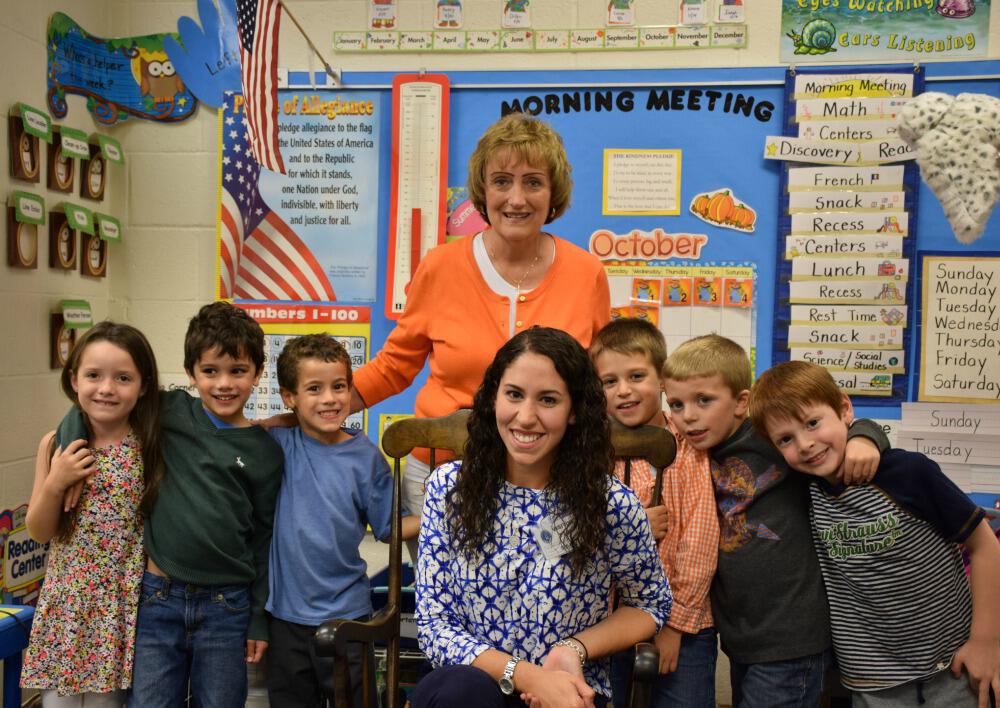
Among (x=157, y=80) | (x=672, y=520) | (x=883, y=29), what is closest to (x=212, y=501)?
(x=672, y=520)

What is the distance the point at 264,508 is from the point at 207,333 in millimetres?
393

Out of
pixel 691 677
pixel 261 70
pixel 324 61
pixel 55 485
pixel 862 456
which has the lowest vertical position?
pixel 691 677

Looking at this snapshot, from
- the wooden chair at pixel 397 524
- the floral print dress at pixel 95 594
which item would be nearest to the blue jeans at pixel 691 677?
the wooden chair at pixel 397 524

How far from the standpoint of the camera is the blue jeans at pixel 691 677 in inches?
64.6

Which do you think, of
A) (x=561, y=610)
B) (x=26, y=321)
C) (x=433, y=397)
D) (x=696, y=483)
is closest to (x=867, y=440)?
(x=696, y=483)

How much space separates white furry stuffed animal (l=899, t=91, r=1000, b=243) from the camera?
78.2 inches

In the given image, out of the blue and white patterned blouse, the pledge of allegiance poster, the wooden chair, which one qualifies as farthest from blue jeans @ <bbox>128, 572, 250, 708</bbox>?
the pledge of allegiance poster

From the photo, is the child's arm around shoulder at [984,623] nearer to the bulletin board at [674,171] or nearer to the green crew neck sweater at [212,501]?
the bulletin board at [674,171]

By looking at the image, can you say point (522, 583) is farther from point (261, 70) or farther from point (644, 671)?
point (261, 70)

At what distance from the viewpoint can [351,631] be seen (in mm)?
1448

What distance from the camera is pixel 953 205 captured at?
6.64ft

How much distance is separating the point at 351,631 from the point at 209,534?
396mm

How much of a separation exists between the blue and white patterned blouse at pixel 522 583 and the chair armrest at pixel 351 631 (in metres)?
0.12

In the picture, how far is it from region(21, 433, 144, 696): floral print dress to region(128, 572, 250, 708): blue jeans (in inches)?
1.1
